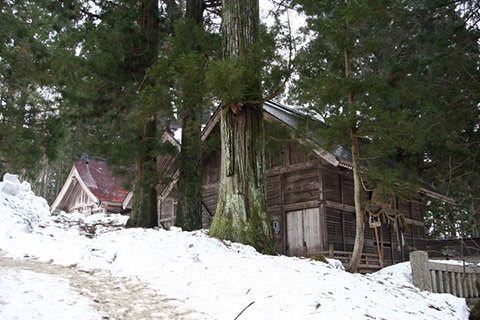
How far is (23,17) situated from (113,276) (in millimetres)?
9442

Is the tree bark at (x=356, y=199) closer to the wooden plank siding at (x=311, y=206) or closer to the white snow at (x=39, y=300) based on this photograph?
the wooden plank siding at (x=311, y=206)

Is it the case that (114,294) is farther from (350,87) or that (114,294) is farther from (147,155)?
→ (147,155)

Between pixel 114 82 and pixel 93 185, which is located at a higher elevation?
pixel 114 82

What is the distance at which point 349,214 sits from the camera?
12.9 meters

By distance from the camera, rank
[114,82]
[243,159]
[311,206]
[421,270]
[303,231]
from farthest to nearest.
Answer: [303,231], [311,206], [114,82], [421,270], [243,159]

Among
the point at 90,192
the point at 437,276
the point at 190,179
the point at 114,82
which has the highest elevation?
the point at 114,82

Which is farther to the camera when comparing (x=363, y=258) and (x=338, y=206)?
(x=363, y=258)

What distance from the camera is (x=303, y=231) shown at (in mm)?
12320

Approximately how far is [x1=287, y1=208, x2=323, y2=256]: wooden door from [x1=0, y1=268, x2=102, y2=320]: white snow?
353 inches

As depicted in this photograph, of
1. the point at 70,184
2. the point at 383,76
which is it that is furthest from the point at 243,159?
the point at 70,184

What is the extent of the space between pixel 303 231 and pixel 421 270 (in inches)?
202

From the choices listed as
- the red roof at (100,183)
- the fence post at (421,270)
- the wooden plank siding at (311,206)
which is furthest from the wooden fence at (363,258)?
the red roof at (100,183)

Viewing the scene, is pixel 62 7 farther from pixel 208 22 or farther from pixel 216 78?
pixel 216 78

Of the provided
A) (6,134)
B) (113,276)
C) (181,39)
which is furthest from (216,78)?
(6,134)
